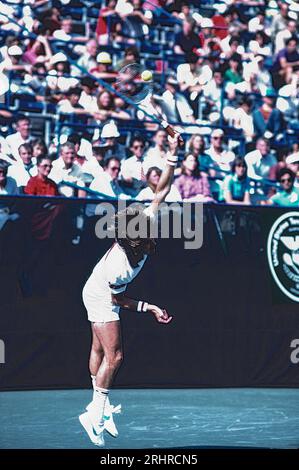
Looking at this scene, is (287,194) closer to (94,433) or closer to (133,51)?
(133,51)

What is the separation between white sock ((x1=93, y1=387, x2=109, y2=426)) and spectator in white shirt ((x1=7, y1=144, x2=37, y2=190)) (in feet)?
16.1

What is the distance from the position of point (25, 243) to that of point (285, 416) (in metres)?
3.86

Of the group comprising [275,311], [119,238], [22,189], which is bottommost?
[275,311]

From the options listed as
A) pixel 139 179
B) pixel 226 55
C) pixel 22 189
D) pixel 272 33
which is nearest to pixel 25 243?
pixel 22 189

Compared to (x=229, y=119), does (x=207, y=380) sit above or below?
below

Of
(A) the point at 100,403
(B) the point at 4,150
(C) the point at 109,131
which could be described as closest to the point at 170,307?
(C) the point at 109,131

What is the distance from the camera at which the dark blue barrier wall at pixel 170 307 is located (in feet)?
37.2

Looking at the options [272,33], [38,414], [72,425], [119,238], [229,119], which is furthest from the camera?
[272,33]

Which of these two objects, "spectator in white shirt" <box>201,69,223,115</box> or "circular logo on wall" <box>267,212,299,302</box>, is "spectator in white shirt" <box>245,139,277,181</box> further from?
"circular logo on wall" <box>267,212,299,302</box>

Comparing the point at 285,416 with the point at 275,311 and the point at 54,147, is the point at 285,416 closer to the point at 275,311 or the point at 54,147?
the point at 275,311

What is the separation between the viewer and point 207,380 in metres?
12.2

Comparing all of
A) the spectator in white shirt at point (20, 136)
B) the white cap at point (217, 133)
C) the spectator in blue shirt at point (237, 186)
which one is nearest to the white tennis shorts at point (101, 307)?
the spectator in white shirt at point (20, 136)

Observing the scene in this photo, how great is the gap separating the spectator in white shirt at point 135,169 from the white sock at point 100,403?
17.8ft

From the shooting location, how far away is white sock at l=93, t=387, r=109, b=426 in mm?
7812
